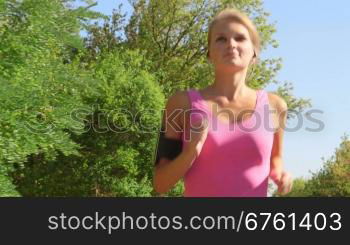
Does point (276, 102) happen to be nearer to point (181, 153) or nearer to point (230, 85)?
point (230, 85)

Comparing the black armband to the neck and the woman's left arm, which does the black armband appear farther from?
the woman's left arm

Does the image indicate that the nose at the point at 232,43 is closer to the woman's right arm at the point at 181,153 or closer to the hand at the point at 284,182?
the woman's right arm at the point at 181,153

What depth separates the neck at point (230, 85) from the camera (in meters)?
2.22

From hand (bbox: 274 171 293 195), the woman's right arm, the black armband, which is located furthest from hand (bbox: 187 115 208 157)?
hand (bbox: 274 171 293 195)

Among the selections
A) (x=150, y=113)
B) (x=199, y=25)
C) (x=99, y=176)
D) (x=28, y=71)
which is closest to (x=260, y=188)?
(x=28, y=71)

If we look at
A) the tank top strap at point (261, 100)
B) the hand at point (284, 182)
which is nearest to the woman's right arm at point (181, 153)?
the tank top strap at point (261, 100)

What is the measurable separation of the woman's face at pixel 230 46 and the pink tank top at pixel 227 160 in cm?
17

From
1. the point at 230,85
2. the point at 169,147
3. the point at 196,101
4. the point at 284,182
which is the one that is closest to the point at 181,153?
the point at 169,147

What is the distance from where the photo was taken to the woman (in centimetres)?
209

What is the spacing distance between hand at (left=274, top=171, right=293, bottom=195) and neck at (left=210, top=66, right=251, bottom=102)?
0.39 meters

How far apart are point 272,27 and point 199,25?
3.05 metres

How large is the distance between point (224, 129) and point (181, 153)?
0.17 metres

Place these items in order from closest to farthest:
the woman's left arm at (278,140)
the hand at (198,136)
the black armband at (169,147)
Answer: the hand at (198,136)
the black armband at (169,147)
the woman's left arm at (278,140)

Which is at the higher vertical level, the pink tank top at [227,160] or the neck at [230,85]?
the neck at [230,85]
